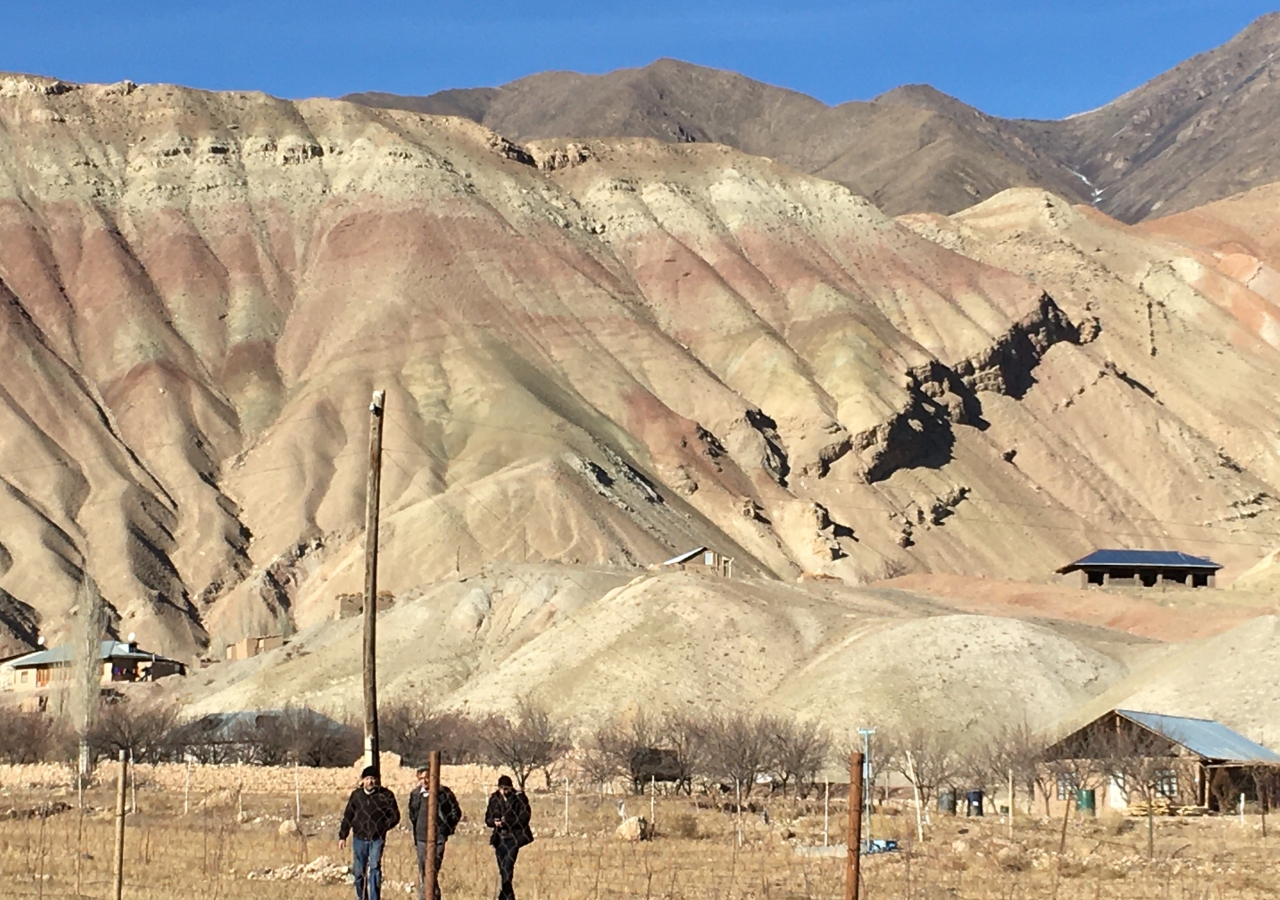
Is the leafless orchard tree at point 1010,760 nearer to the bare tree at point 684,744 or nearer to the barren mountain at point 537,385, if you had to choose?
the bare tree at point 684,744

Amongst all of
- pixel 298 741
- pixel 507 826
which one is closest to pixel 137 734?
pixel 298 741

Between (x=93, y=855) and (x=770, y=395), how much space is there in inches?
4248

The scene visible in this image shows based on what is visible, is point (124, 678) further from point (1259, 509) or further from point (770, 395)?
point (1259, 509)

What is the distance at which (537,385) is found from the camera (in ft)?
412

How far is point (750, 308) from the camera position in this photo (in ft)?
474

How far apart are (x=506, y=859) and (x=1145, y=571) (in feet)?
295

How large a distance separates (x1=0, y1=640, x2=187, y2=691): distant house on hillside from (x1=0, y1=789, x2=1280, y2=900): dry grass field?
163 feet

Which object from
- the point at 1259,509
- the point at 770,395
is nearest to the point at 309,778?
the point at 770,395

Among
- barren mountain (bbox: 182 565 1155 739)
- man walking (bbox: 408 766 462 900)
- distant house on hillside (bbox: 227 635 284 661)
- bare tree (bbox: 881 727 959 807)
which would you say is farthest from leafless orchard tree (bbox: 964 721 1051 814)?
distant house on hillside (bbox: 227 635 284 661)

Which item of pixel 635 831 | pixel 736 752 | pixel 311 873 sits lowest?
pixel 311 873

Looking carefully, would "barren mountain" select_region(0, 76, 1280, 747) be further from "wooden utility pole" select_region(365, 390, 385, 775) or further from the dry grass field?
"wooden utility pole" select_region(365, 390, 385, 775)

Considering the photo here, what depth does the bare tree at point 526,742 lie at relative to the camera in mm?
52719

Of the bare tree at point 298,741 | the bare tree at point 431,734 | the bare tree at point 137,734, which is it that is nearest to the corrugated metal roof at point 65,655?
the bare tree at point 137,734

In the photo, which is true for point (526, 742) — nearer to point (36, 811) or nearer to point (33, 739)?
point (36, 811)
